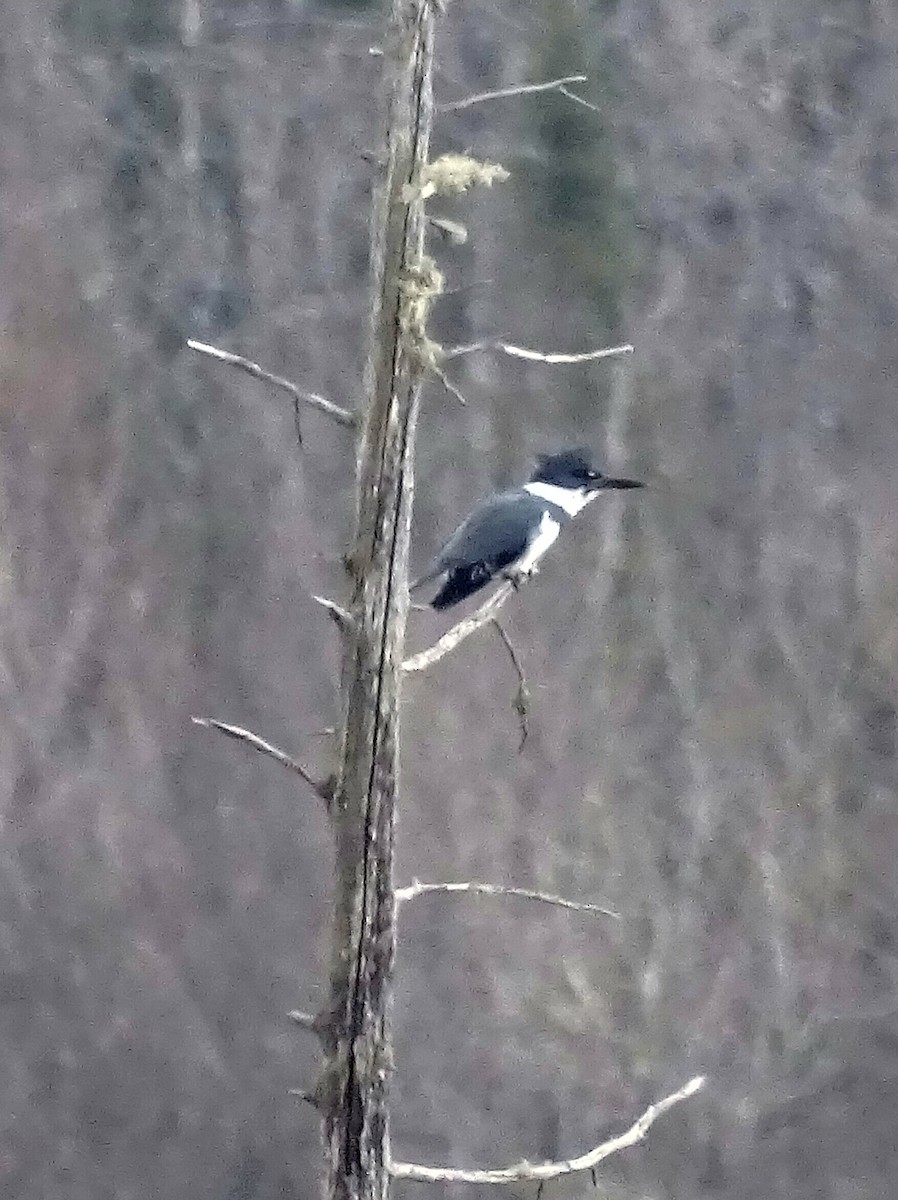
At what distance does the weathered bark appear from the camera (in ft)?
6.50

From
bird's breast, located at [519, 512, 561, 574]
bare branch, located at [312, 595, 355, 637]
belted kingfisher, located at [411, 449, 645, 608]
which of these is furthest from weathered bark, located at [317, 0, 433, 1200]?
bird's breast, located at [519, 512, 561, 574]

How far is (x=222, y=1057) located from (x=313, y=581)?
174 centimetres

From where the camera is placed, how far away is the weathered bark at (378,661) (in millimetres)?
1982

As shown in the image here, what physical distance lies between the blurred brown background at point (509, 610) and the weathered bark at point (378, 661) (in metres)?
3.71

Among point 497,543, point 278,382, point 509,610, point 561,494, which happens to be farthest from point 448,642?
point 509,610

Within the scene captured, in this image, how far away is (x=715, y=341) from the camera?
7.05 meters

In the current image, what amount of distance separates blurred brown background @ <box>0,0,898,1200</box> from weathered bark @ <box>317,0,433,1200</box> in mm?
3708

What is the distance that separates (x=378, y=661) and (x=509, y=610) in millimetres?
4359

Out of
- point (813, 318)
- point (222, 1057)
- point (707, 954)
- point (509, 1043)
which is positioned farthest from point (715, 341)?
point (222, 1057)

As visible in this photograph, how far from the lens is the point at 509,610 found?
646 cm

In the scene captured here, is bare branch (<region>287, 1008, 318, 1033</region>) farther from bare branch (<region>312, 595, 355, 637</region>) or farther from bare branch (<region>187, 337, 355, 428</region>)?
bare branch (<region>187, 337, 355, 428</region>)

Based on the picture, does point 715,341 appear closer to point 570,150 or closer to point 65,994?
point 570,150

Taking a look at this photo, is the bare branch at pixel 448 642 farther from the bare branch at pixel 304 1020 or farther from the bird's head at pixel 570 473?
the bird's head at pixel 570 473

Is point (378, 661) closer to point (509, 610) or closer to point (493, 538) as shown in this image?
point (493, 538)
